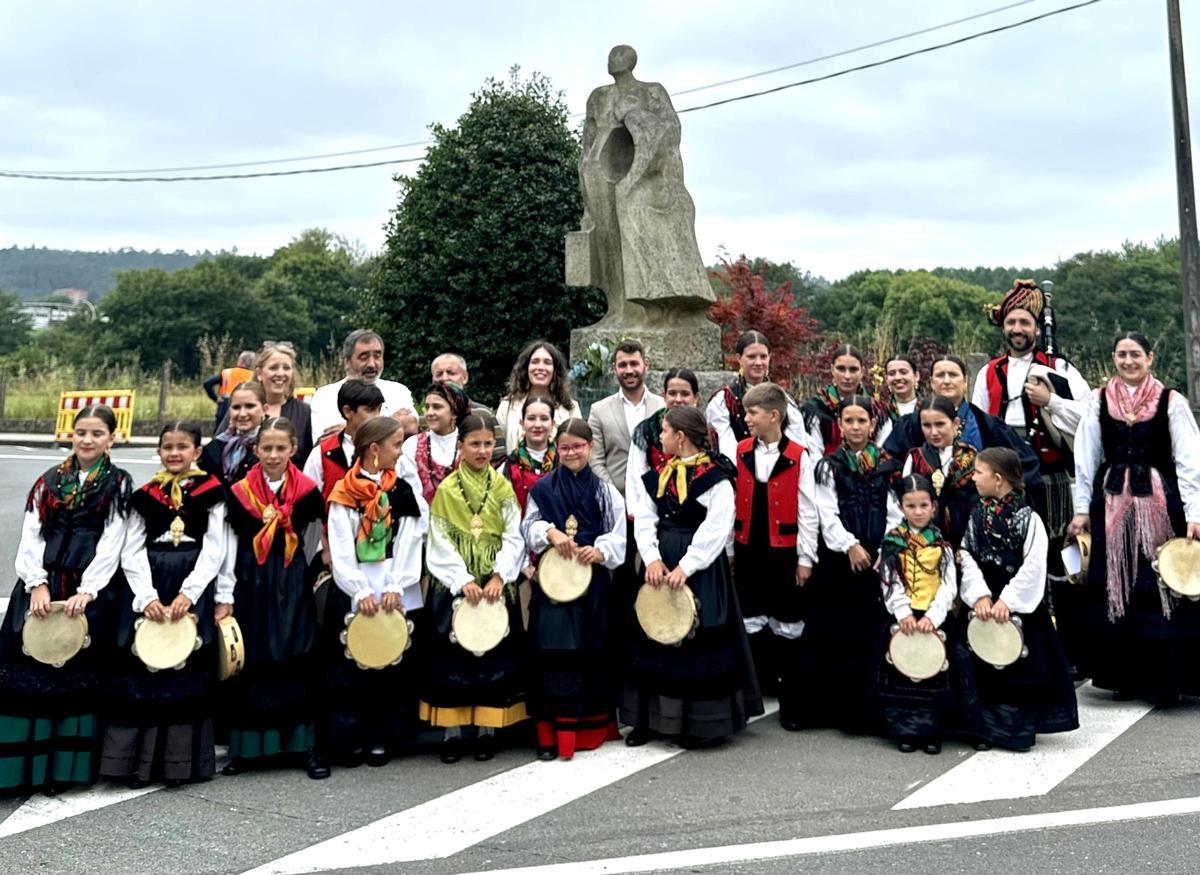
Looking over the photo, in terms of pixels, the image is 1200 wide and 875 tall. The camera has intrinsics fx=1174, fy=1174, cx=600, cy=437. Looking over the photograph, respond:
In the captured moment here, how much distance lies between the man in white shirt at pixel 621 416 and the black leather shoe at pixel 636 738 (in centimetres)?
137

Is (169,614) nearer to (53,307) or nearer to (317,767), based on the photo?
(317,767)

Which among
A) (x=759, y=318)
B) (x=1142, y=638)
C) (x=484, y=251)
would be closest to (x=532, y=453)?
(x=1142, y=638)

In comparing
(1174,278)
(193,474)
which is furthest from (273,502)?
(1174,278)

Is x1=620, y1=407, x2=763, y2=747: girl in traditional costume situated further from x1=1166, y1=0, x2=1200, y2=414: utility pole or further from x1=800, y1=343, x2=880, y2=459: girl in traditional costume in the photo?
x1=1166, y1=0, x2=1200, y2=414: utility pole

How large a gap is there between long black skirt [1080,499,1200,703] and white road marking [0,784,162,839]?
182 inches

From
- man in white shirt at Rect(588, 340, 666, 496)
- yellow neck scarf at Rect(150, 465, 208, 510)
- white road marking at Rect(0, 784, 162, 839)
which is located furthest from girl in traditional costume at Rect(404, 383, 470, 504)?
white road marking at Rect(0, 784, 162, 839)

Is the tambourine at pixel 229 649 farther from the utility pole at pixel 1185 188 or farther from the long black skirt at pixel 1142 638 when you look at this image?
the utility pole at pixel 1185 188

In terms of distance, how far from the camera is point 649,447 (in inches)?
226

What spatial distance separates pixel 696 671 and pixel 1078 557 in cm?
232

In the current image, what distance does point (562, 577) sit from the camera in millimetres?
5262

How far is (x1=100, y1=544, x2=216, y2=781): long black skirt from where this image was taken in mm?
4711

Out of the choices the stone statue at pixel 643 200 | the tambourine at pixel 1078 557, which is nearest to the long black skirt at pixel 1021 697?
the tambourine at pixel 1078 557

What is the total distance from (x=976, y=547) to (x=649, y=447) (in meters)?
1.59

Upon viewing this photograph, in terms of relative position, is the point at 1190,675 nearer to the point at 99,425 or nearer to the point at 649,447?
the point at 649,447
